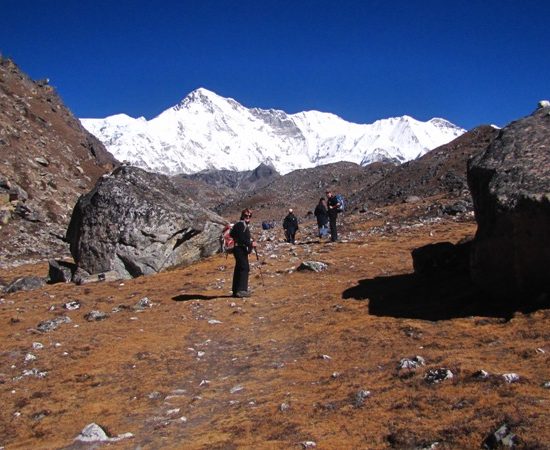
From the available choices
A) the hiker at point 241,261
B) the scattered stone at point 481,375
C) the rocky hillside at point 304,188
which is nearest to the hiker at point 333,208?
the hiker at point 241,261

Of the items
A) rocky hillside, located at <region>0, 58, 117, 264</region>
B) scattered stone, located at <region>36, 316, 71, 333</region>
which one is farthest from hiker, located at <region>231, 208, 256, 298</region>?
rocky hillside, located at <region>0, 58, 117, 264</region>

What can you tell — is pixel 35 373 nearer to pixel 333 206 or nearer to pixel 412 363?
pixel 412 363

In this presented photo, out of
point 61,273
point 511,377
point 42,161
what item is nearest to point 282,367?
point 511,377

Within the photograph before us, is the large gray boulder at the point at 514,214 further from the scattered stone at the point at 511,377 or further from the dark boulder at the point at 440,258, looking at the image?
the scattered stone at the point at 511,377

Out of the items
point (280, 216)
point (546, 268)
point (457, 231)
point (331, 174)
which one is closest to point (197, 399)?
point (546, 268)

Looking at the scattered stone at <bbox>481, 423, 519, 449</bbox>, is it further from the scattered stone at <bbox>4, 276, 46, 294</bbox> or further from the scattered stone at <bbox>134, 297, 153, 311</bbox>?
the scattered stone at <bbox>4, 276, 46, 294</bbox>

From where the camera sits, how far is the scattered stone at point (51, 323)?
13.5 meters

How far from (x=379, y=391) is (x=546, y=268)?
16.4 ft

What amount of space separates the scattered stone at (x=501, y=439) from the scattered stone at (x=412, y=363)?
112 inches

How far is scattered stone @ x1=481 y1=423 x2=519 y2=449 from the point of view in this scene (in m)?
5.54

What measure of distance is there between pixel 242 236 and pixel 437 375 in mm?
9815

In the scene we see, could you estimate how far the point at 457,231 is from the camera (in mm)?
25625

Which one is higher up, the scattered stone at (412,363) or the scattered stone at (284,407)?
the scattered stone at (412,363)

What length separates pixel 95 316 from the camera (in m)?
14.8
